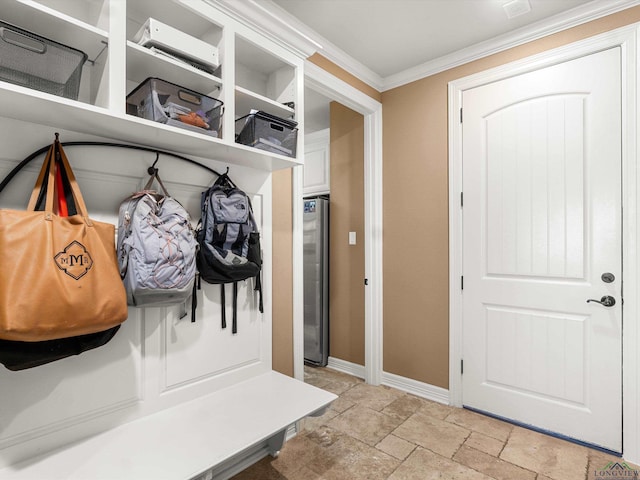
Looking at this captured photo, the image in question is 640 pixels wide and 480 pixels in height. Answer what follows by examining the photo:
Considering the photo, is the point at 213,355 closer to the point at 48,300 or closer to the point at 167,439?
the point at 167,439

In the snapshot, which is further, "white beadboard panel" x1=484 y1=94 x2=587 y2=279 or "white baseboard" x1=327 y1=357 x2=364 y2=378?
"white baseboard" x1=327 y1=357 x2=364 y2=378

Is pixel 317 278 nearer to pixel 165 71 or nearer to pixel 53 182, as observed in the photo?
pixel 165 71

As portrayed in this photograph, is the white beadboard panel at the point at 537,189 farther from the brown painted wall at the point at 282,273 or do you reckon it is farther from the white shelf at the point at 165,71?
the white shelf at the point at 165,71

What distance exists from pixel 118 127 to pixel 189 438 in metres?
1.17

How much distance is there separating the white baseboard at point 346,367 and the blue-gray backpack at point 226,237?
170 cm

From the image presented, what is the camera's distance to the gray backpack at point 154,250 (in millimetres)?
1318

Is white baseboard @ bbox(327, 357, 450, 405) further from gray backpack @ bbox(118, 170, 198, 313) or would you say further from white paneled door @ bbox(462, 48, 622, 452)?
gray backpack @ bbox(118, 170, 198, 313)

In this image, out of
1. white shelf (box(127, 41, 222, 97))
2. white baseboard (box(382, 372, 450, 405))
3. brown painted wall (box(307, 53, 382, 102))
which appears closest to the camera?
white shelf (box(127, 41, 222, 97))

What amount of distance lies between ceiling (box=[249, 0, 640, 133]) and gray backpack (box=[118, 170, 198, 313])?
1076 millimetres

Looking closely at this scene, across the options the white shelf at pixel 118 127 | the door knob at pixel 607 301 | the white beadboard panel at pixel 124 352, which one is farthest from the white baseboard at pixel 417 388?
the white shelf at pixel 118 127

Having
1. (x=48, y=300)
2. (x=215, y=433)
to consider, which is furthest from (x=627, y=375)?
(x=48, y=300)

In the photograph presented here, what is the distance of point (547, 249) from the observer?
7.20ft

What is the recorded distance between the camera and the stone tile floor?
1.83 metres

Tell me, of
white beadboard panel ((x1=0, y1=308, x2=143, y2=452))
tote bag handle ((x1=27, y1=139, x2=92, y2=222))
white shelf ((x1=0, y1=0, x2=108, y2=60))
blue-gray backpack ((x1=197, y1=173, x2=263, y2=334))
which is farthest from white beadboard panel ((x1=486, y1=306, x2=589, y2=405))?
white shelf ((x1=0, y1=0, x2=108, y2=60))
